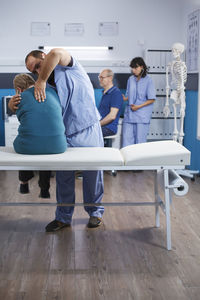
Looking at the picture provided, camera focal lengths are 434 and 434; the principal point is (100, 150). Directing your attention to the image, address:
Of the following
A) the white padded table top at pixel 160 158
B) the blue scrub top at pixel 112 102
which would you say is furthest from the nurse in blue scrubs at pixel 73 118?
the blue scrub top at pixel 112 102

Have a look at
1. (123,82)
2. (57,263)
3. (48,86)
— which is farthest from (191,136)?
(57,263)

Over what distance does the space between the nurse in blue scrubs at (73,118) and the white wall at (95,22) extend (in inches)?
111

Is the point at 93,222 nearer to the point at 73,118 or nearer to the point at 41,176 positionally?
the point at 41,176

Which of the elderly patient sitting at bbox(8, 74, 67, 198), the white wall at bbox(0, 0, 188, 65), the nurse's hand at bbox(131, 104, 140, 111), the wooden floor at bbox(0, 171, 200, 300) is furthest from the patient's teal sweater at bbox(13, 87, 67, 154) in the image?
the white wall at bbox(0, 0, 188, 65)

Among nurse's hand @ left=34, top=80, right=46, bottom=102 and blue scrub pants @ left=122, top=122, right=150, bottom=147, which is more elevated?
nurse's hand @ left=34, top=80, right=46, bottom=102

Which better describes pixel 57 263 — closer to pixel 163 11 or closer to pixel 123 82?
pixel 123 82

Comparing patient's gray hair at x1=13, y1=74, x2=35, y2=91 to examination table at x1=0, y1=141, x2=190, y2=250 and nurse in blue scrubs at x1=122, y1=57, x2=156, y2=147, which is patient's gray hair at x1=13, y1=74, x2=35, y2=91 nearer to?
examination table at x1=0, y1=141, x2=190, y2=250

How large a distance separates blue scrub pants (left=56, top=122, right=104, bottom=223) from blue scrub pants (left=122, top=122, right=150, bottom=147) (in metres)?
2.04

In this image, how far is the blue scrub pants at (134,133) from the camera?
15.9ft

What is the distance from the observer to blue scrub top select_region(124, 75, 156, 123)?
4.80m

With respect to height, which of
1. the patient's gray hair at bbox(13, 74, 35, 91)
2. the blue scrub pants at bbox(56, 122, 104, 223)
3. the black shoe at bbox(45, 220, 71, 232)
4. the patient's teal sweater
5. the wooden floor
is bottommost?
the wooden floor

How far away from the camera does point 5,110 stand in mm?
4934

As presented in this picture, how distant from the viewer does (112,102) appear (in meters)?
4.49

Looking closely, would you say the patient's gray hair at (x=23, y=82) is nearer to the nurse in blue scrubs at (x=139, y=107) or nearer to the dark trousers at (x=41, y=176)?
the dark trousers at (x=41, y=176)
